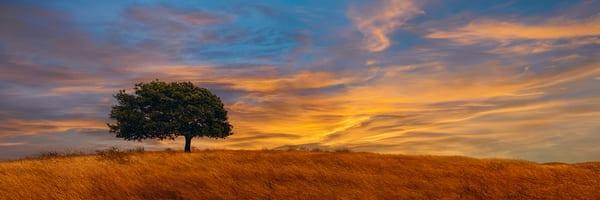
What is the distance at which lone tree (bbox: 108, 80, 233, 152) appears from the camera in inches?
1836

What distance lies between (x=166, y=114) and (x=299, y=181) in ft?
99.0

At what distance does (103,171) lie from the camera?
20906mm

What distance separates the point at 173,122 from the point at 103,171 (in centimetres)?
2540

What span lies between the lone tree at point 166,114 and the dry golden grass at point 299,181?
76.0ft

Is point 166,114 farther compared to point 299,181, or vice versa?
point 166,114

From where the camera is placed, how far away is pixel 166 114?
47.0 m

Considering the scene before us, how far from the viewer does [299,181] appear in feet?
61.7

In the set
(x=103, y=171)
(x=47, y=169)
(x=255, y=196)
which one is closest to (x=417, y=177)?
(x=255, y=196)

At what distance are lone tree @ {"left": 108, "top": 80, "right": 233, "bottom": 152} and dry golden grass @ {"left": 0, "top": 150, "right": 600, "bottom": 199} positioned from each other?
23.2 meters

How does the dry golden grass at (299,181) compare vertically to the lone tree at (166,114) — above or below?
below

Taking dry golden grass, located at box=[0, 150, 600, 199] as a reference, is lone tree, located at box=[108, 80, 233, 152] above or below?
above

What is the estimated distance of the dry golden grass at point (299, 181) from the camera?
17.4m

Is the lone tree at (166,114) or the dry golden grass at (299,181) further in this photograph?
the lone tree at (166,114)

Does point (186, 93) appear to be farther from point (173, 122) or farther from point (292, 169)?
point (292, 169)
